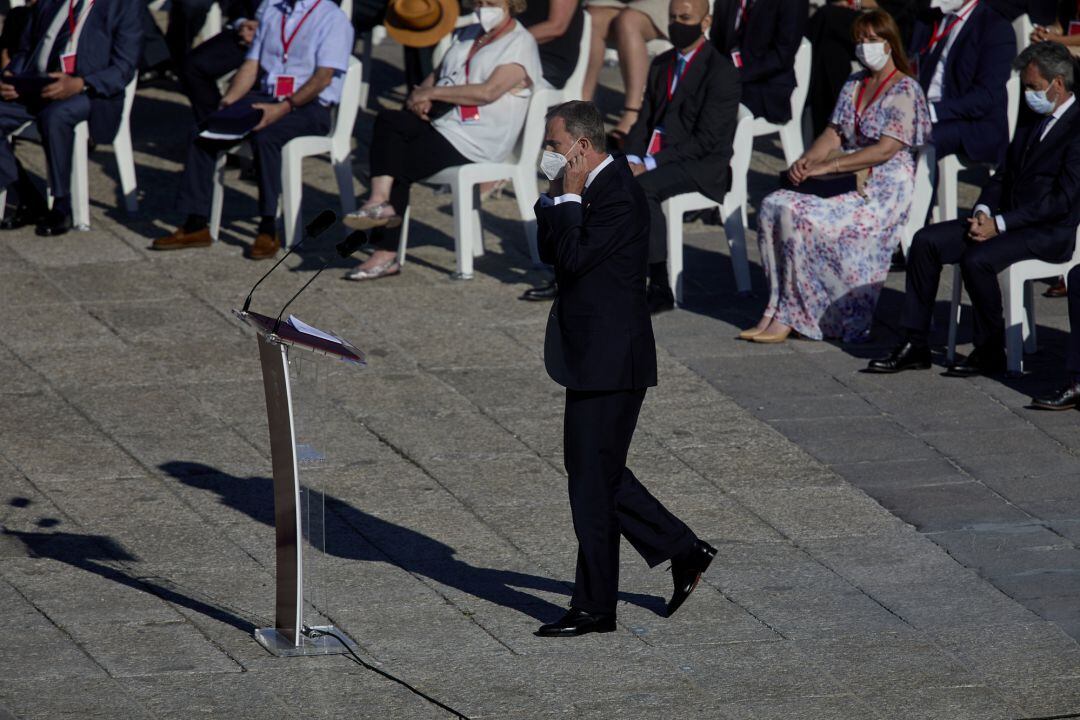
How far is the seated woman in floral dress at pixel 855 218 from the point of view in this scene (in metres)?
8.45

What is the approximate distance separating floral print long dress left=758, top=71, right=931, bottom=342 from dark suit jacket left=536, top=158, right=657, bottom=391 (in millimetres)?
3321

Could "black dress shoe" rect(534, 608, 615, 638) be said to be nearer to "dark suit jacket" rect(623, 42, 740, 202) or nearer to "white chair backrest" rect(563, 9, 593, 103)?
"dark suit jacket" rect(623, 42, 740, 202)

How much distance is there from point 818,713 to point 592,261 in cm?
147

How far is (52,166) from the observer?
32.6 ft

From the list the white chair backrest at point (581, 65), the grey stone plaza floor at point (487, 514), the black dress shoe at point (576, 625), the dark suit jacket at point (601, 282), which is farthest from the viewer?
the white chair backrest at point (581, 65)

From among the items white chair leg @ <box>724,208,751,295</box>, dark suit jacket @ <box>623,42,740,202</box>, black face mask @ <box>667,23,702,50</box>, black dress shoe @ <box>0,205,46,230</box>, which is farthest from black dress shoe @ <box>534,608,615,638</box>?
black dress shoe @ <box>0,205,46,230</box>

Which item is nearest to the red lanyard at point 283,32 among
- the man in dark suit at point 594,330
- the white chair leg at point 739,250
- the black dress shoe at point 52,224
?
the black dress shoe at point 52,224

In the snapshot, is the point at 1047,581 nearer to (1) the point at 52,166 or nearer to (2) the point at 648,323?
(2) the point at 648,323

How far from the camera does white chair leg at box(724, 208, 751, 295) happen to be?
936 centimetres

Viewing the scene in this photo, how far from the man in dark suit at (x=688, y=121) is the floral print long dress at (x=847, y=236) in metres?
0.59

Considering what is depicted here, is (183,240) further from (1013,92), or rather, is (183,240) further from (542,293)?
(1013,92)

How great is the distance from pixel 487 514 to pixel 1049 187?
3240 mm

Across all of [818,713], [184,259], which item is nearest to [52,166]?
[184,259]

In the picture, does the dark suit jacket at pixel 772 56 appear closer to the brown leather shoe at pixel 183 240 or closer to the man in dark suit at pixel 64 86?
the brown leather shoe at pixel 183 240
